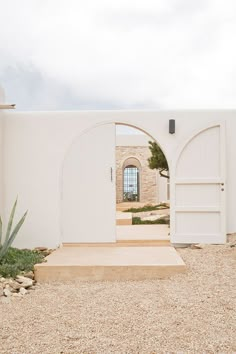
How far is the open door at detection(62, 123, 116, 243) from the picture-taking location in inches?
229

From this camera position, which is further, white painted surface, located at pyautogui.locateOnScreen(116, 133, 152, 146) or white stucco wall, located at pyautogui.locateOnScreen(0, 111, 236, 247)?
white painted surface, located at pyautogui.locateOnScreen(116, 133, 152, 146)

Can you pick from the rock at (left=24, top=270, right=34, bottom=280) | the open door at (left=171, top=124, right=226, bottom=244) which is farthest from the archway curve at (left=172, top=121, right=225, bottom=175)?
the rock at (left=24, top=270, right=34, bottom=280)

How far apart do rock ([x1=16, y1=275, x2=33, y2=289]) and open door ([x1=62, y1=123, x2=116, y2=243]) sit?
1.69m

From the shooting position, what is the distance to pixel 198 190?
5730 millimetres

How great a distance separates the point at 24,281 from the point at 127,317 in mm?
1548

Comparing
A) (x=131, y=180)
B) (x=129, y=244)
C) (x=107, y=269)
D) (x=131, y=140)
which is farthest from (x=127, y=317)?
(x=131, y=180)

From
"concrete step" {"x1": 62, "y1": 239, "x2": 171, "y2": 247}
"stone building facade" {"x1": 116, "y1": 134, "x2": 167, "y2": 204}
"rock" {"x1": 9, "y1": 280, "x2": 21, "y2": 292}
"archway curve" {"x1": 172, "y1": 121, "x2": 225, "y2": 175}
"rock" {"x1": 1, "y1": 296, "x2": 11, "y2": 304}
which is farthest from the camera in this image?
"stone building facade" {"x1": 116, "y1": 134, "x2": 167, "y2": 204}

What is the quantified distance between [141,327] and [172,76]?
6.63 m

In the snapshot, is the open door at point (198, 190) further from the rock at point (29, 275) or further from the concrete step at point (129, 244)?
the rock at point (29, 275)

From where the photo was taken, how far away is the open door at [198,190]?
568 centimetres

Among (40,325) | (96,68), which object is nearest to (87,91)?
(96,68)

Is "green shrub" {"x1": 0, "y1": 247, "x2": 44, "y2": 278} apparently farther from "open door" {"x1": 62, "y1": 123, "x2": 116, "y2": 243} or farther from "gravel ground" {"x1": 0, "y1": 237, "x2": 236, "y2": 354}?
"open door" {"x1": 62, "y1": 123, "x2": 116, "y2": 243}

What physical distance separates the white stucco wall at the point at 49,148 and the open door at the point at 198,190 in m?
0.23

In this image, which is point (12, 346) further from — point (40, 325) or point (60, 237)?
point (60, 237)
